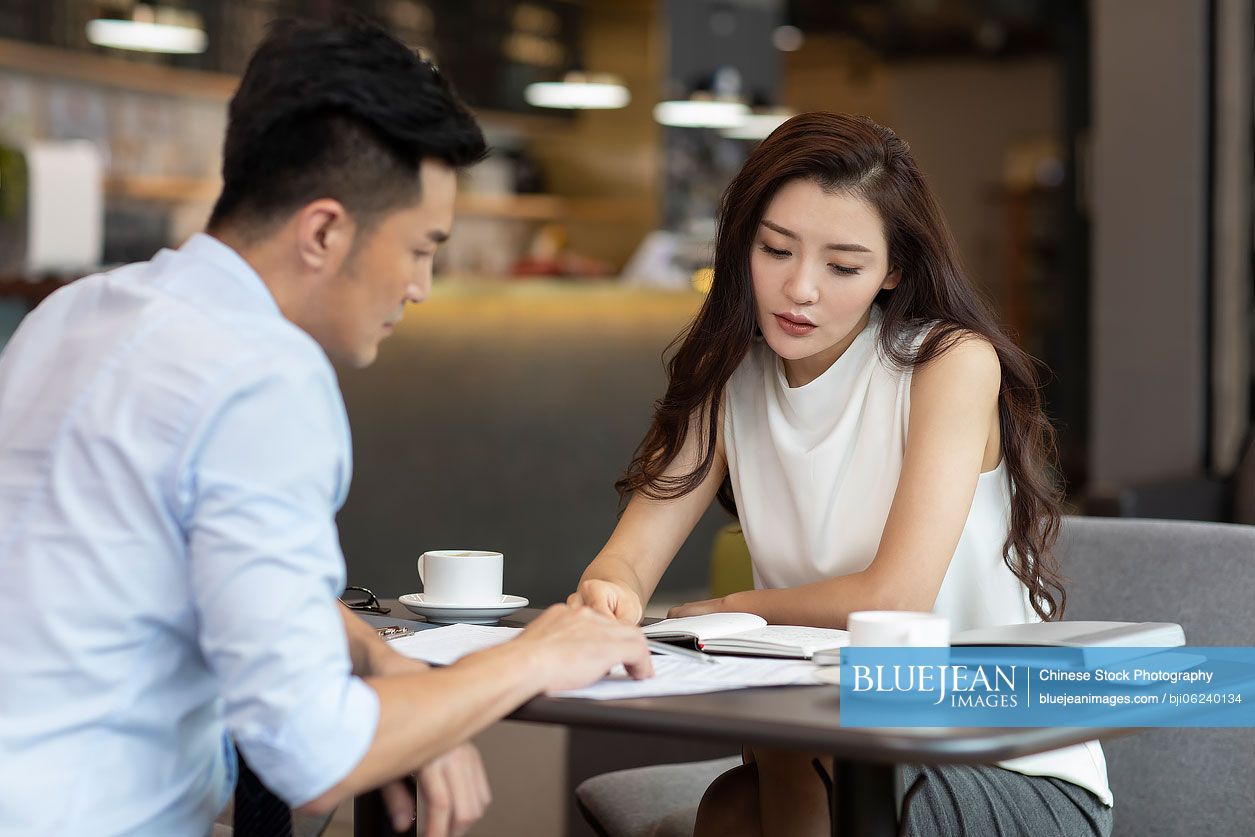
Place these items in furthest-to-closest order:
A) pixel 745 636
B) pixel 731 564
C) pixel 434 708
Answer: pixel 731 564 < pixel 745 636 < pixel 434 708

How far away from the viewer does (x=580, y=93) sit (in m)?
7.73

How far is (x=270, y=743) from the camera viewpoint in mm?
1062

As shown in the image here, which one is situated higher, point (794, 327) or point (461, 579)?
point (794, 327)

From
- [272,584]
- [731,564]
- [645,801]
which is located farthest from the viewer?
[731,564]

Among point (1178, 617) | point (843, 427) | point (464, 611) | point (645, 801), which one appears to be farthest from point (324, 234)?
point (1178, 617)

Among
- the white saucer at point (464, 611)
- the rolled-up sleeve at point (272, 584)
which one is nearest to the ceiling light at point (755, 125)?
the white saucer at point (464, 611)

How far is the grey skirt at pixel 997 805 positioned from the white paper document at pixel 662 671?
0.26 metres

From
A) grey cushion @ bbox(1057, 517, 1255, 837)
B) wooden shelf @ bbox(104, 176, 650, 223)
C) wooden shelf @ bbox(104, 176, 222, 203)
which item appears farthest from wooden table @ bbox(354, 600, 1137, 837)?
wooden shelf @ bbox(104, 176, 650, 223)

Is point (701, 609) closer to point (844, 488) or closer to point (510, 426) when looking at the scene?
point (844, 488)

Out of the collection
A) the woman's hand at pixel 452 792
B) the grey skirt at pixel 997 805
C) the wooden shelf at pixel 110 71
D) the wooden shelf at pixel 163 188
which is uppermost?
the wooden shelf at pixel 110 71

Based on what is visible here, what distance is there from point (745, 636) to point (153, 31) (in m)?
5.37

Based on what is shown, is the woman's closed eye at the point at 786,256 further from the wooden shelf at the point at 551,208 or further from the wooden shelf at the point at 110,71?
the wooden shelf at the point at 551,208

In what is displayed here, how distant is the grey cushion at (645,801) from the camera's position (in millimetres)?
1956

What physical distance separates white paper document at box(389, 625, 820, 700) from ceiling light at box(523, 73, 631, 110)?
6386 millimetres
